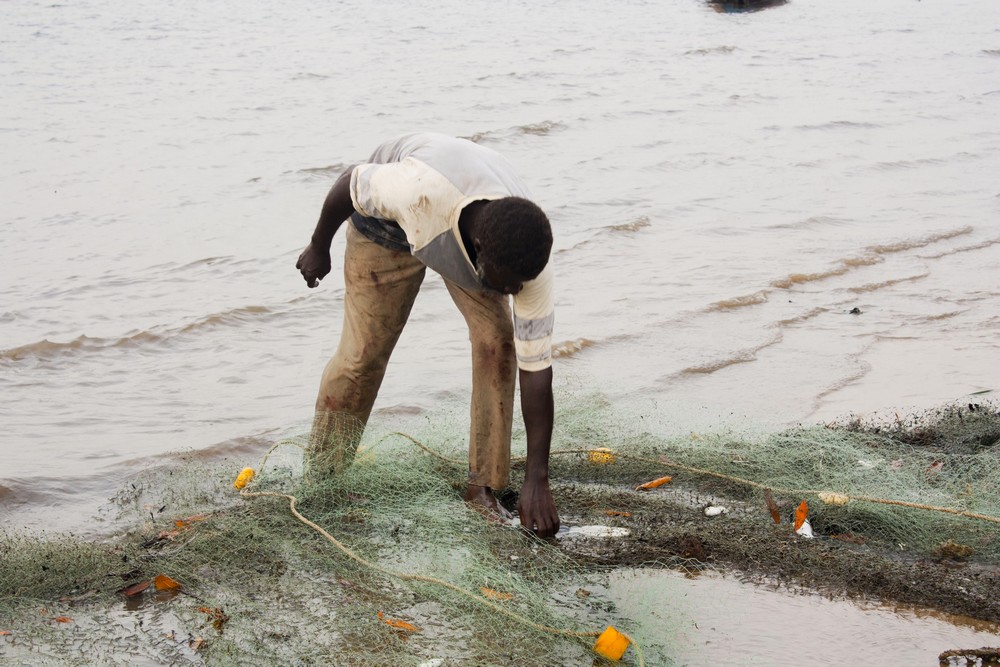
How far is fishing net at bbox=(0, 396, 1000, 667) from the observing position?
313cm

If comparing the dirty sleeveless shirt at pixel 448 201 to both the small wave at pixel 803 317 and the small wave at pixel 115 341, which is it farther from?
the small wave at pixel 803 317

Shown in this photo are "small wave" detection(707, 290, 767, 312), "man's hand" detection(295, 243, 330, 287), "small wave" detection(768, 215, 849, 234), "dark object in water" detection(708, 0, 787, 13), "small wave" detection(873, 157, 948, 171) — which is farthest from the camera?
"dark object in water" detection(708, 0, 787, 13)

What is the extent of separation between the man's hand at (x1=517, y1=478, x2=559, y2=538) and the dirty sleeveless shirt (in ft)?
1.37

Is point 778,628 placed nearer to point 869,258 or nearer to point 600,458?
point 600,458

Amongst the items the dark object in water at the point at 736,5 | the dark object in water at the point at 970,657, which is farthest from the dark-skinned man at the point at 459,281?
the dark object in water at the point at 736,5

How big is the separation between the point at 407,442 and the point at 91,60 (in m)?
14.2

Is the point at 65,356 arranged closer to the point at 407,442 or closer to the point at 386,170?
the point at 407,442

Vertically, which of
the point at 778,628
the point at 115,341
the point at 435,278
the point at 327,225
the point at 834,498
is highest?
the point at 327,225

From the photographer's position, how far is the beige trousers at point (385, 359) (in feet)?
12.0

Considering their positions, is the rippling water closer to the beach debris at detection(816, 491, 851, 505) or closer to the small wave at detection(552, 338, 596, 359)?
the small wave at detection(552, 338, 596, 359)

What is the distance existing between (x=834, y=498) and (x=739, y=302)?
12.9 ft

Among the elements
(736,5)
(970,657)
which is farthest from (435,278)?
(736,5)

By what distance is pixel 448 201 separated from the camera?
3.22 meters

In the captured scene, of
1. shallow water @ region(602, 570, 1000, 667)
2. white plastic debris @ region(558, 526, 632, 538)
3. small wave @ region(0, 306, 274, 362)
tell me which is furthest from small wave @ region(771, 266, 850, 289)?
shallow water @ region(602, 570, 1000, 667)
